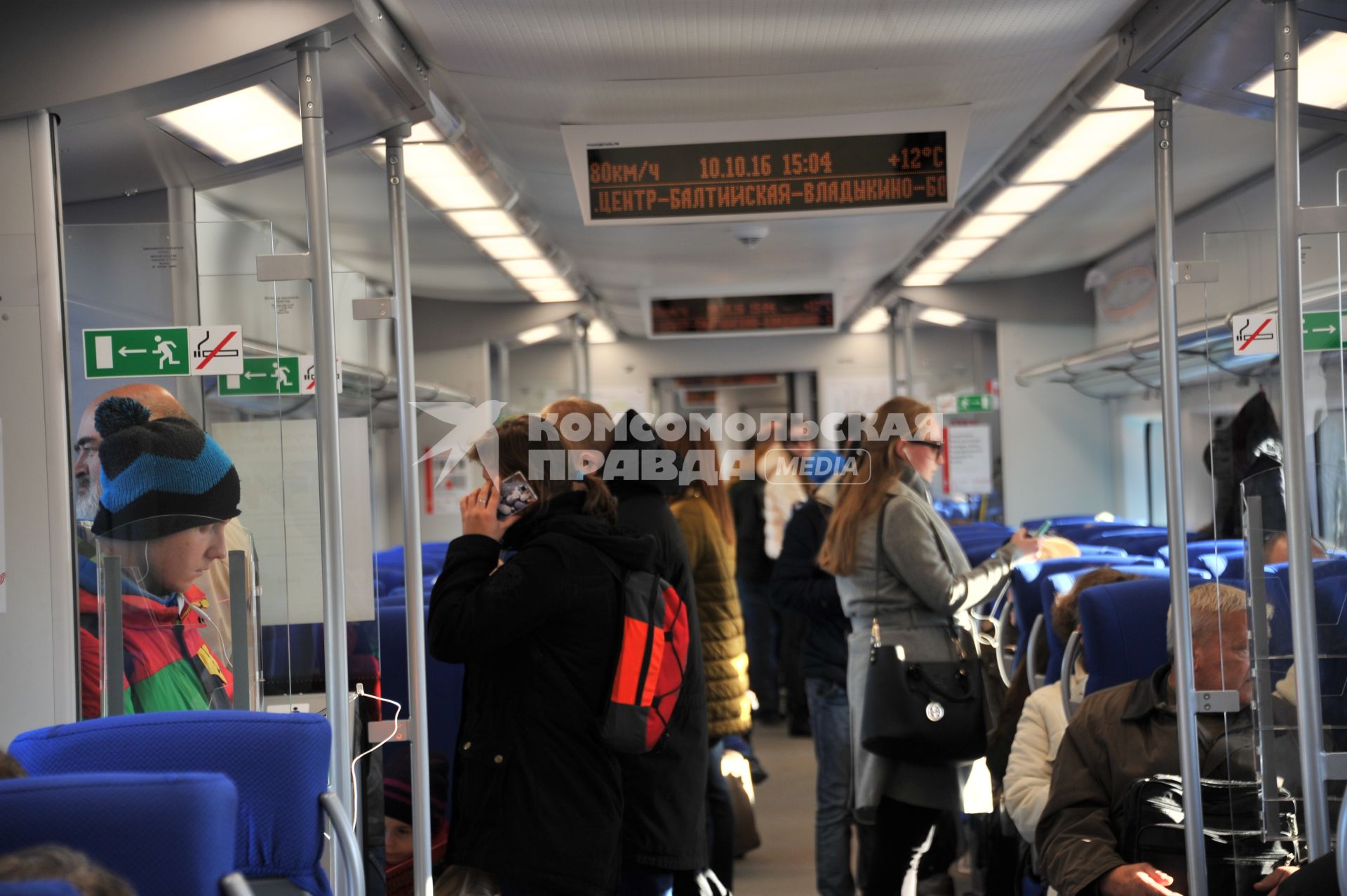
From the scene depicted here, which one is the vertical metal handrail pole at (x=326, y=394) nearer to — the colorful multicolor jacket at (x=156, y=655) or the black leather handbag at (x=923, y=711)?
the colorful multicolor jacket at (x=156, y=655)

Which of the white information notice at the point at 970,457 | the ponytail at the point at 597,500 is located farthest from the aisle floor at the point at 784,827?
the white information notice at the point at 970,457

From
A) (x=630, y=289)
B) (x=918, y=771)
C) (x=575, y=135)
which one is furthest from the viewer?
(x=630, y=289)

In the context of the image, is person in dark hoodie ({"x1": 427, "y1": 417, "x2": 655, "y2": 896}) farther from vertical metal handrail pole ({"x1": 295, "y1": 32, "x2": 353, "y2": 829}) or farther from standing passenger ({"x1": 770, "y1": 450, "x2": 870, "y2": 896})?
standing passenger ({"x1": 770, "y1": 450, "x2": 870, "y2": 896})

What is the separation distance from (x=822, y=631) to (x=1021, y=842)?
4.04 ft

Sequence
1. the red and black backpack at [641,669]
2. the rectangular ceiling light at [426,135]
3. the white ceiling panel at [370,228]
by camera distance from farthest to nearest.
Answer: the white ceiling panel at [370,228], the rectangular ceiling light at [426,135], the red and black backpack at [641,669]

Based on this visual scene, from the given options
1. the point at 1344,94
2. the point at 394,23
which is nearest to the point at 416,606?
the point at 394,23

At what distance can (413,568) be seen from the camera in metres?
3.50

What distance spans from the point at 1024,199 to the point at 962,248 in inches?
63.6

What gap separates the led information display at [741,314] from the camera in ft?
29.5

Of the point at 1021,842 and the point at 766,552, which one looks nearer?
the point at 1021,842

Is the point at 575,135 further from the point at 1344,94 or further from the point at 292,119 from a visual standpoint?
the point at 1344,94

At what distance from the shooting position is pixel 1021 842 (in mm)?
4094

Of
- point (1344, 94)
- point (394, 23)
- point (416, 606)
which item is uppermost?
point (394, 23)

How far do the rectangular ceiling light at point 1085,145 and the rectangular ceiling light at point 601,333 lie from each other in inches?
220
